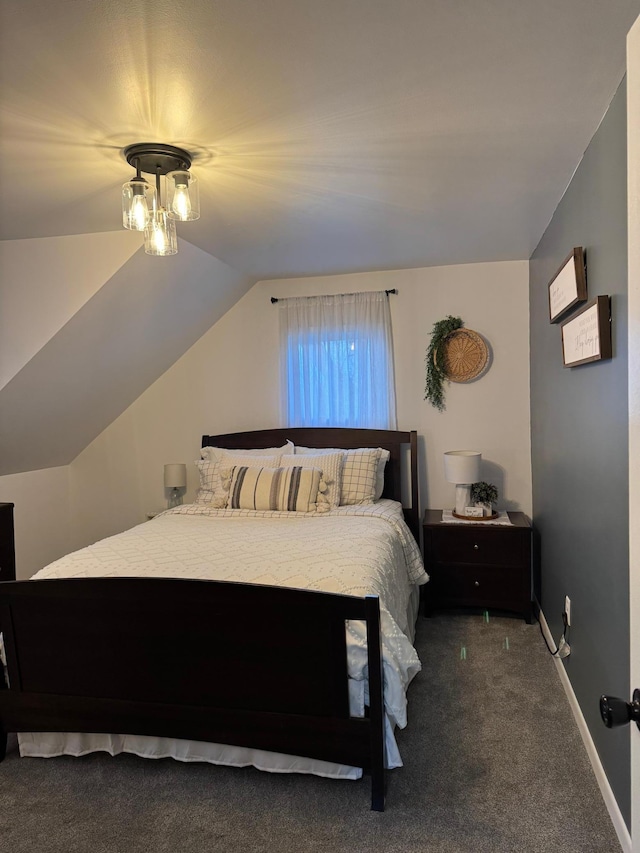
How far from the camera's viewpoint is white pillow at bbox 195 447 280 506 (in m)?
3.81

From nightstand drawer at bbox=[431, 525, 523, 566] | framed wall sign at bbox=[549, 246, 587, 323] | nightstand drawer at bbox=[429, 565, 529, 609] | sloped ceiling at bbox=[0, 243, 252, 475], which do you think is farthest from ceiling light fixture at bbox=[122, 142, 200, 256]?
nightstand drawer at bbox=[429, 565, 529, 609]

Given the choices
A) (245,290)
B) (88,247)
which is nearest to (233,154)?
(88,247)

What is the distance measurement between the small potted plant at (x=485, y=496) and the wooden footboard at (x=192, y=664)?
2.07m

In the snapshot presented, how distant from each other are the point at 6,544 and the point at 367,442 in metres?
2.37

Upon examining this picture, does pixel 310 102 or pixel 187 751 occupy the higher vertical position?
pixel 310 102

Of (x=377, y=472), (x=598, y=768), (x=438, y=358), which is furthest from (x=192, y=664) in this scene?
(x=438, y=358)

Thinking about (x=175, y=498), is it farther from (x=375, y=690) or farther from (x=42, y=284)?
(x=375, y=690)

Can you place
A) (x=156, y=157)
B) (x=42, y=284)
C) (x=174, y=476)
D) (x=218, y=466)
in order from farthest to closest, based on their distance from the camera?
(x=174, y=476) < (x=218, y=466) < (x=42, y=284) < (x=156, y=157)

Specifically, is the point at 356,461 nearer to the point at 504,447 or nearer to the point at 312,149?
the point at 504,447

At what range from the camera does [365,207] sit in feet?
9.21

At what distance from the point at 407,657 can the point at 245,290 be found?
3.10 m

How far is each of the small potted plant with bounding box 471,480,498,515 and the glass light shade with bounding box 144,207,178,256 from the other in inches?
97.3

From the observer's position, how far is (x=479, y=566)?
360 centimetres

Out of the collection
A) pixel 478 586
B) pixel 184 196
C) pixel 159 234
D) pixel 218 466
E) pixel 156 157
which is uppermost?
pixel 156 157
